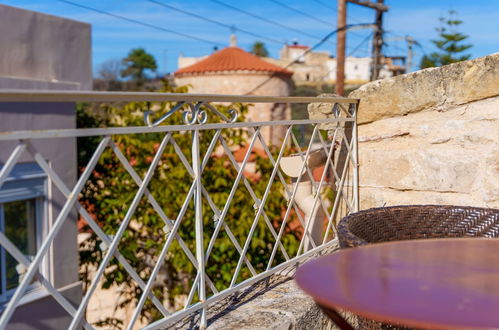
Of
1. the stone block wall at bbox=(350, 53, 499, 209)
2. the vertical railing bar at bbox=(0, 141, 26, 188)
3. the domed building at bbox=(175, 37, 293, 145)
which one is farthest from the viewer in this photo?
the domed building at bbox=(175, 37, 293, 145)

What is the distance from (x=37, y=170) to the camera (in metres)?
6.08

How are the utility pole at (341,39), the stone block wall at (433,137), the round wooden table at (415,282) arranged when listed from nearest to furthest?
the round wooden table at (415,282) → the stone block wall at (433,137) → the utility pole at (341,39)

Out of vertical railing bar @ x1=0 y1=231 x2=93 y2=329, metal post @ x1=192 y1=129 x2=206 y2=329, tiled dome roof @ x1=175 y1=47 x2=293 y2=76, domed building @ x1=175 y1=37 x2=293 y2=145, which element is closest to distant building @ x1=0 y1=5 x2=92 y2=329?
metal post @ x1=192 y1=129 x2=206 y2=329

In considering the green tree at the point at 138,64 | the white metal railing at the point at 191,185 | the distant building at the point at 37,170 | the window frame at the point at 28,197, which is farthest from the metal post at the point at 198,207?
the green tree at the point at 138,64

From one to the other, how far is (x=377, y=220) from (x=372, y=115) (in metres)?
1.21

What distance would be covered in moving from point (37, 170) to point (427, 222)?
197 inches

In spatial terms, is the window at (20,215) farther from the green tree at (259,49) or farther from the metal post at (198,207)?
the green tree at (259,49)

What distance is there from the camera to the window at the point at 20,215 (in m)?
5.79

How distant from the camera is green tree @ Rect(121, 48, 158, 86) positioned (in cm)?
4947

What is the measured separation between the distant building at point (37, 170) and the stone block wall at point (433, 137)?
397cm

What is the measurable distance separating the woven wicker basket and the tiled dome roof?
20.7m

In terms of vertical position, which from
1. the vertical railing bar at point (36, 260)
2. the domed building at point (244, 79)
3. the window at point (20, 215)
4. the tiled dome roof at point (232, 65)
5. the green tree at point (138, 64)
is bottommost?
the window at point (20, 215)

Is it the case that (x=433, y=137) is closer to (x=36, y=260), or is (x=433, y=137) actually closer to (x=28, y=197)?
(x=36, y=260)

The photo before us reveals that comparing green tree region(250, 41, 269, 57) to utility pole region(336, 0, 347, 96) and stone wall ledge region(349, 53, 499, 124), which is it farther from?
stone wall ledge region(349, 53, 499, 124)
